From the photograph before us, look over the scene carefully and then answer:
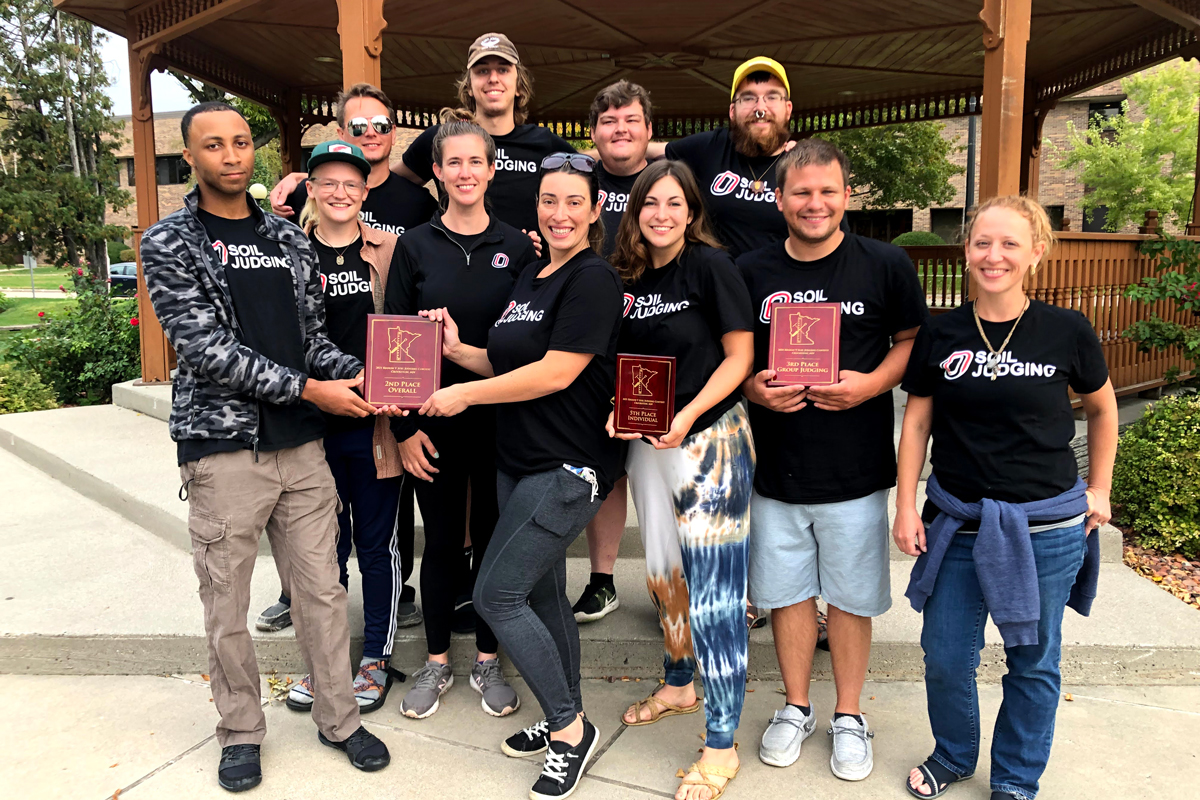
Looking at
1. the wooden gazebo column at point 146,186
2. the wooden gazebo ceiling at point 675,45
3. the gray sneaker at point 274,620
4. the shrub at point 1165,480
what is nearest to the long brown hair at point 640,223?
the gray sneaker at point 274,620

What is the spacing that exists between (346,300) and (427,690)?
156cm

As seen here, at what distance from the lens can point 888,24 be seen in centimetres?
761

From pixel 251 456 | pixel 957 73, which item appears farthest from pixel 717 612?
pixel 957 73

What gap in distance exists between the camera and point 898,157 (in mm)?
17016

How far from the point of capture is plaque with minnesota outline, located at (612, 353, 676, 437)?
242 centimetres

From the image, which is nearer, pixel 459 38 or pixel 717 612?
pixel 717 612

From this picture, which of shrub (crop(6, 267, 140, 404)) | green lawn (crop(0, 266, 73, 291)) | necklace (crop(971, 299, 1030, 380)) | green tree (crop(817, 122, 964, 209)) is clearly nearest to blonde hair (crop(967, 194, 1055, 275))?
necklace (crop(971, 299, 1030, 380))

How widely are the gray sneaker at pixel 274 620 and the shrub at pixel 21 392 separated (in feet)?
22.2

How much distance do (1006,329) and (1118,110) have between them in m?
28.1

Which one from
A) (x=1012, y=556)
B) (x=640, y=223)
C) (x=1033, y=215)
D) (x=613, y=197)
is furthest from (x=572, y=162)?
(x=1012, y=556)

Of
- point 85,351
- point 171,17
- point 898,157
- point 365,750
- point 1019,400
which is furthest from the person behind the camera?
point 898,157

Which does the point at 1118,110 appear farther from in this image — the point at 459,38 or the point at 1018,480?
the point at 1018,480

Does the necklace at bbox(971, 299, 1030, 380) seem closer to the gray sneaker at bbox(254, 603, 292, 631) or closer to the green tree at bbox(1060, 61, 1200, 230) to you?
the gray sneaker at bbox(254, 603, 292, 631)

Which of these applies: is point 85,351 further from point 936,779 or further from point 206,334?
point 936,779
